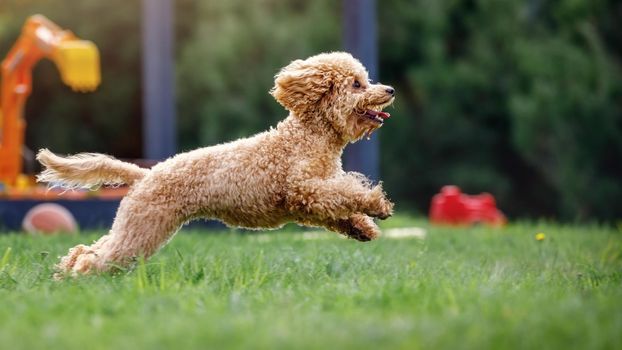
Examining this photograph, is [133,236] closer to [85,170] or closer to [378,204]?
[85,170]

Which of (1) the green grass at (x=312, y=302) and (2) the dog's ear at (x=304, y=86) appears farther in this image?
(2) the dog's ear at (x=304, y=86)

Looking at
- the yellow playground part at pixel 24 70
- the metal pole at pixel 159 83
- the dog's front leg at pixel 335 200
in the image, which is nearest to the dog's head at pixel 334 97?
the dog's front leg at pixel 335 200

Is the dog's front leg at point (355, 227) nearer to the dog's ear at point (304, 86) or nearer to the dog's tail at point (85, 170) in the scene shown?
the dog's ear at point (304, 86)

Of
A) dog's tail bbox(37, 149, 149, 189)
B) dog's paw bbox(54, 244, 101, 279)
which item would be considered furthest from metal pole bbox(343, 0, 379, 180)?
dog's paw bbox(54, 244, 101, 279)

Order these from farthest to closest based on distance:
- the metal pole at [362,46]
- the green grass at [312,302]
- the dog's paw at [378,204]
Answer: the metal pole at [362,46] < the dog's paw at [378,204] < the green grass at [312,302]

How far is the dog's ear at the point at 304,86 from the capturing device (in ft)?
13.3

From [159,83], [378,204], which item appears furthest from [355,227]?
[159,83]

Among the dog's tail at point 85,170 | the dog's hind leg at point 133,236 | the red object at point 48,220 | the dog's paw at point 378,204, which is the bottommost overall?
the red object at point 48,220

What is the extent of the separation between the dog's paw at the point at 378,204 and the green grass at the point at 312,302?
25 cm

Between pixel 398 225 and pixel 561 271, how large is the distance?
3.70m

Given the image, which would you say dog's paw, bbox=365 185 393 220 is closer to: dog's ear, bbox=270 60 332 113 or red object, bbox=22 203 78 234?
dog's ear, bbox=270 60 332 113

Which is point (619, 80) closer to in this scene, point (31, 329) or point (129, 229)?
point (129, 229)

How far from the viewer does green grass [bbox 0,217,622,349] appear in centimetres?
252

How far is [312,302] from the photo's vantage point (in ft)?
10.5
